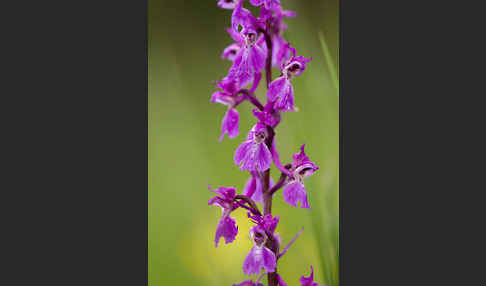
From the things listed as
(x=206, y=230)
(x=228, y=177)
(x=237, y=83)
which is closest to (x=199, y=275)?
(x=206, y=230)

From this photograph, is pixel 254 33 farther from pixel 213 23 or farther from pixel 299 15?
pixel 213 23

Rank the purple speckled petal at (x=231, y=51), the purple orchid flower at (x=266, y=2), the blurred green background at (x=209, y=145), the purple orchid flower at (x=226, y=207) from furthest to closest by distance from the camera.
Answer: the blurred green background at (x=209, y=145), the purple speckled petal at (x=231, y=51), the purple orchid flower at (x=226, y=207), the purple orchid flower at (x=266, y=2)

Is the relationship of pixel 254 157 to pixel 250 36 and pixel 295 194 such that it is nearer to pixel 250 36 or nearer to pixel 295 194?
pixel 295 194

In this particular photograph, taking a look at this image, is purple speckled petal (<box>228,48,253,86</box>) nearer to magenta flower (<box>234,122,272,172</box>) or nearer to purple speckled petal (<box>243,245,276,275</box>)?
magenta flower (<box>234,122,272,172</box>)

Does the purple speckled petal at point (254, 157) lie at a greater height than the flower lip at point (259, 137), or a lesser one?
lesser

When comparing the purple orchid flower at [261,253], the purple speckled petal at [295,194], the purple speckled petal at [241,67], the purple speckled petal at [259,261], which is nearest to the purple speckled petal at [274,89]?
the purple speckled petal at [241,67]

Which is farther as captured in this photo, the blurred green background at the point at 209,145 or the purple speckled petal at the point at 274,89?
the blurred green background at the point at 209,145

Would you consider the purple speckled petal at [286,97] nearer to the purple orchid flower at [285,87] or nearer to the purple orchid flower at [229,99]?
the purple orchid flower at [285,87]
